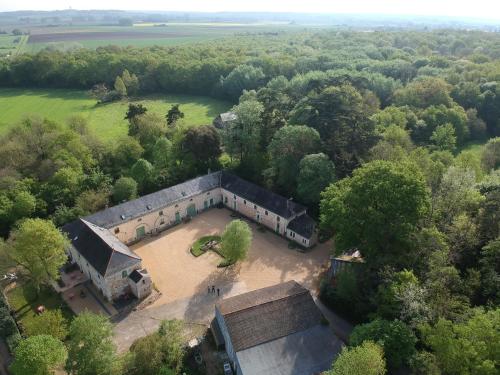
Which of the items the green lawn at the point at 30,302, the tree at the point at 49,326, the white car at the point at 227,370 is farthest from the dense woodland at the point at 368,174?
the green lawn at the point at 30,302

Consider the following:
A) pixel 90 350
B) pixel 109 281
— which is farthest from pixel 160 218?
pixel 90 350

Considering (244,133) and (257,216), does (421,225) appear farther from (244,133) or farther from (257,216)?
(244,133)

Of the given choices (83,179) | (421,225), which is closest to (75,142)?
(83,179)

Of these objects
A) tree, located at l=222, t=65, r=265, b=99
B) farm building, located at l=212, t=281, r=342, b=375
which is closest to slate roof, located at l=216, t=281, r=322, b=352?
farm building, located at l=212, t=281, r=342, b=375

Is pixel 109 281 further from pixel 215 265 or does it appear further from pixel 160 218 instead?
pixel 160 218

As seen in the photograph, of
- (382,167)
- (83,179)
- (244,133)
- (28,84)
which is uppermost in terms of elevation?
(382,167)

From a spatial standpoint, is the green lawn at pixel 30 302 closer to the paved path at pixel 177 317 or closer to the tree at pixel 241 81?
the paved path at pixel 177 317
